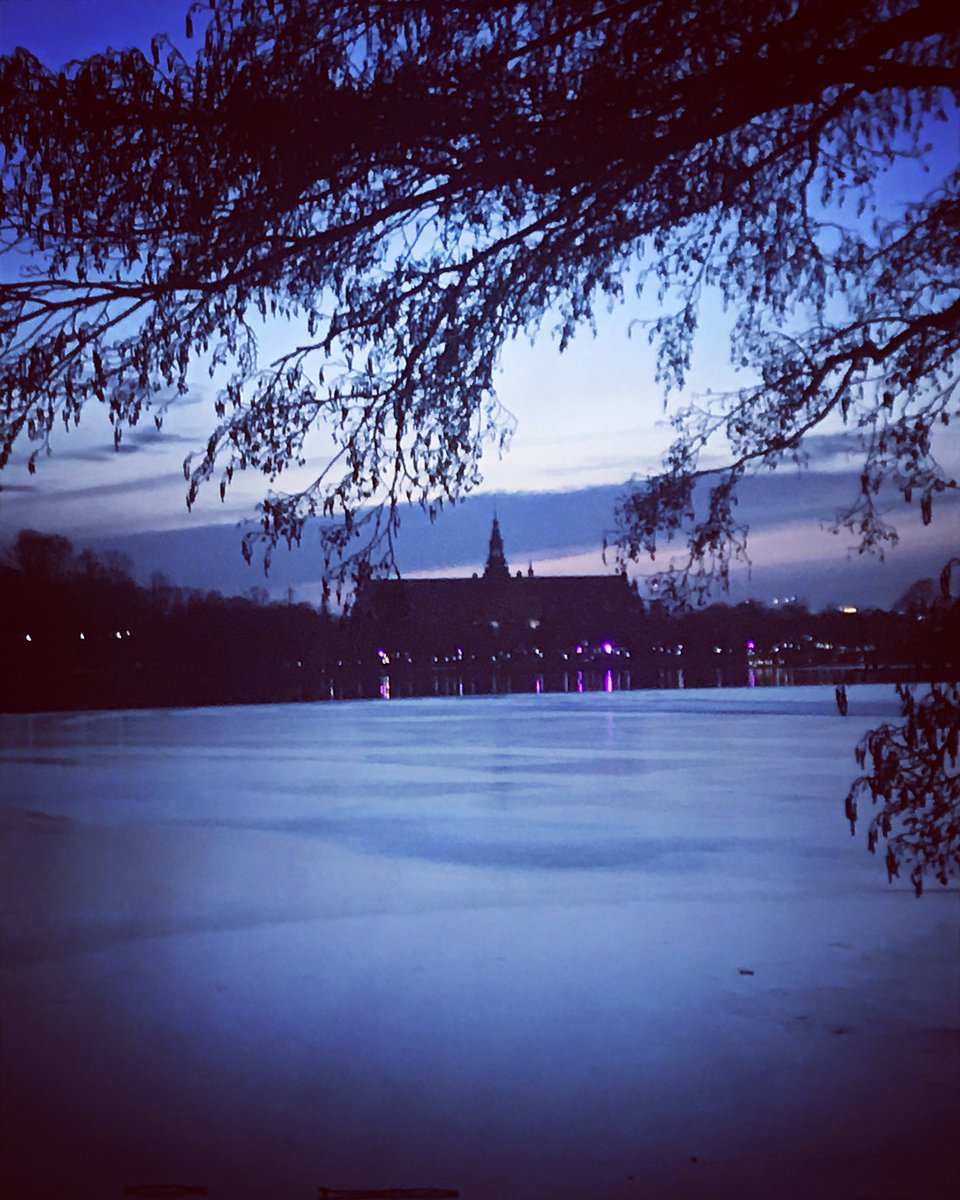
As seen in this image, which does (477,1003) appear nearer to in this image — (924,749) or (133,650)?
(924,749)

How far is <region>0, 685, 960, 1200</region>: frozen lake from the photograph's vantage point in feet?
13.8

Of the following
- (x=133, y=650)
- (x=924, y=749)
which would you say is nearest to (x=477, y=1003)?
(x=924, y=749)

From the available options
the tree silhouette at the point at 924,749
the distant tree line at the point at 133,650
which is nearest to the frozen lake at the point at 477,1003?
the tree silhouette at the point at 924,749

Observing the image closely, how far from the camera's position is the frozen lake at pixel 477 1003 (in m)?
4.22

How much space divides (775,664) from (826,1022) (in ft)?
314

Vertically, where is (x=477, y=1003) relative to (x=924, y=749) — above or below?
below

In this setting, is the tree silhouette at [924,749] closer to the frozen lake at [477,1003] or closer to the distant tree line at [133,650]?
the frozen lake at [477,1003]

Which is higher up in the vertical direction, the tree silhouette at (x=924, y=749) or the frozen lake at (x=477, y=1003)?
the tree silhouette at (x=924, y=749)

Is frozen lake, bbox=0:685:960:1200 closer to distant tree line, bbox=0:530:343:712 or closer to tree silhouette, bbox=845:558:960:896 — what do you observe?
tree silhouette, bbox=845:558:960:896

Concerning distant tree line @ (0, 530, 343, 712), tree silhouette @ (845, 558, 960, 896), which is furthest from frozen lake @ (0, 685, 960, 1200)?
distant tree line @ (0, 530, 343, 712)

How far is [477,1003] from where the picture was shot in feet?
20.4

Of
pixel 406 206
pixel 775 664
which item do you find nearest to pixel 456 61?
pixel 406 206

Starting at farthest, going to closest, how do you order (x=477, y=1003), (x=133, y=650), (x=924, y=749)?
1. (x=133, y=650)
2. (x=477, y=1003)
3. (x=924, y=749)

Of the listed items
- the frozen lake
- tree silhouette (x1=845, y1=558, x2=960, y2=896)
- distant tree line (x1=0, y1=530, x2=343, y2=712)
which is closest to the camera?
tree silhouette (x1=845, y1=558, x2=960, y2=896)
